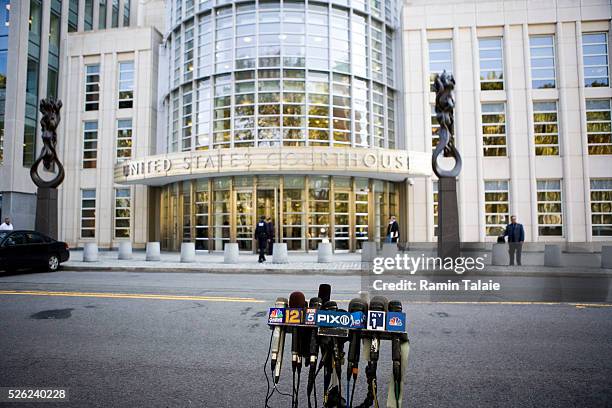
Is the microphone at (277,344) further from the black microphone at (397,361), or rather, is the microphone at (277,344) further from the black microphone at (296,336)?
the black microphone at (397,361)

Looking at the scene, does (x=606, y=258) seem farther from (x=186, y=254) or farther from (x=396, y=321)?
(x=186, y=254)

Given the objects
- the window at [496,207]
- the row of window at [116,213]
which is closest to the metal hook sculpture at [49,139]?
the row of window at [116,213]

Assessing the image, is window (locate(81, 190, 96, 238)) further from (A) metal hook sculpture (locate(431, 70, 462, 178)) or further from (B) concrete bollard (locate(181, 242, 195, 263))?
(A) metal hook sculpture (locate(431, 70, 462, 178))

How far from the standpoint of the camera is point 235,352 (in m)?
5.18

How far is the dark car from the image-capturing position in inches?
→ 515

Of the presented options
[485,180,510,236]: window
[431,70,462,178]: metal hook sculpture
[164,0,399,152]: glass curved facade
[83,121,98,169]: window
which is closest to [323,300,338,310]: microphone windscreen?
[431,70,462,178]: metal hook sculpture

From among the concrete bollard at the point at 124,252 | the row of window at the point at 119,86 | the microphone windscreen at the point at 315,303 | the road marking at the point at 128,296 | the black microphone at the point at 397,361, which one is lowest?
the road marking at the point at 128,296

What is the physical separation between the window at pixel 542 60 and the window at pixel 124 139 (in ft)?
91.7

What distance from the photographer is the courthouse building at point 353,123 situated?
23531 mm

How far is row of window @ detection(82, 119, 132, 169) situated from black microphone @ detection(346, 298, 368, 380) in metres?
30.3

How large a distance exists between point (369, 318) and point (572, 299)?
834cm

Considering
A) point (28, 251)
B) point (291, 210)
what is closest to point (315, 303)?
point (28, 251)

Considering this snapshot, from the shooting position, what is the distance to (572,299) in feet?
29.4

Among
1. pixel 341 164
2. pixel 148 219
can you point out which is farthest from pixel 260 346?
pixel 148 219
